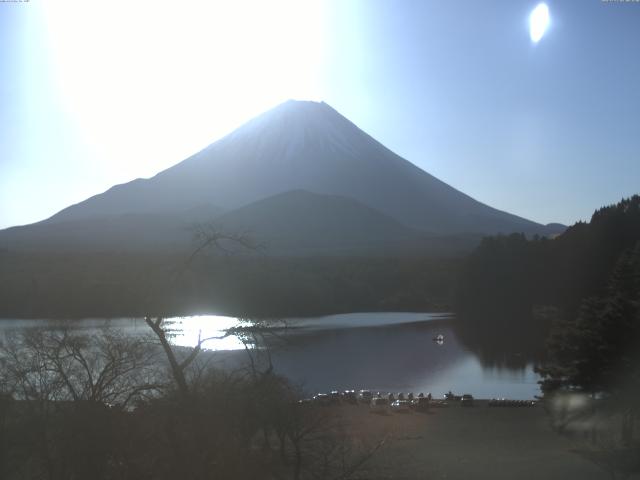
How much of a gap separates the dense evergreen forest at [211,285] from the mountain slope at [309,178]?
1474 inches

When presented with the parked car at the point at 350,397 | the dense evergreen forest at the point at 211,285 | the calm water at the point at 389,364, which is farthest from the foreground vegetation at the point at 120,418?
the parked car at the point at 350,397

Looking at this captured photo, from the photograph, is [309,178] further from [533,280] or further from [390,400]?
[390,400]

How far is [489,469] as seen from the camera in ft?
30.9

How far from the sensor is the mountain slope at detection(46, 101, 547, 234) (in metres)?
92.9

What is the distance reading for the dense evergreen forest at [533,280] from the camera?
2884cm

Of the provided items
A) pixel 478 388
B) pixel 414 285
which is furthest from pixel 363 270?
pixel 478 388

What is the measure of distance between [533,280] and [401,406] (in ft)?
92.3

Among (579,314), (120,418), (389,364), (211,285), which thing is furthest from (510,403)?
(120,418)

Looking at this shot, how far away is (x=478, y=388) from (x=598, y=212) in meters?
18.2

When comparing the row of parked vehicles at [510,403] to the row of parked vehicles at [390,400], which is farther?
the row of parked vehicles at [510,403]

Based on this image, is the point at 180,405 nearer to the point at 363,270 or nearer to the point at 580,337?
the point at 580,337

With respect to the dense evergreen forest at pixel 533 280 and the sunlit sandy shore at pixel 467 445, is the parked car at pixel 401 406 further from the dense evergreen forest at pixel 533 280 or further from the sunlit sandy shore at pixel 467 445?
the dense evergreen forest at pixel 533 280

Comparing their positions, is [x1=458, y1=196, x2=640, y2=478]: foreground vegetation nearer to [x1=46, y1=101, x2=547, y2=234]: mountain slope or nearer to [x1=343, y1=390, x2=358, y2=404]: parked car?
[x1=343, y1=390, x2=358, y2=404]: parked car

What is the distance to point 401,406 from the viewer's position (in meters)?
15.1
